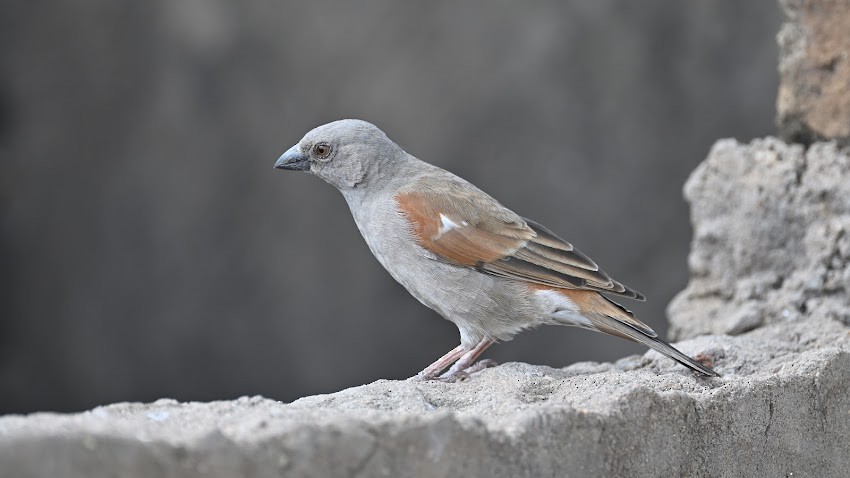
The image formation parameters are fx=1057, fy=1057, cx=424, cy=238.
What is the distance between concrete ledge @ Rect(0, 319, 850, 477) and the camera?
225cm

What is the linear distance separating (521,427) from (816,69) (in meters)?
2.86

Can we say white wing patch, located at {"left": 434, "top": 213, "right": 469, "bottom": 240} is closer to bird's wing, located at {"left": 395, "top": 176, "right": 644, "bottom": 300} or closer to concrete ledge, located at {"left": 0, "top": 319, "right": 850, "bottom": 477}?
bird's wing, located at {"left": 395, "top": 176, "right": 644, "bottom": 300}

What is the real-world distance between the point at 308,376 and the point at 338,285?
2.86ft

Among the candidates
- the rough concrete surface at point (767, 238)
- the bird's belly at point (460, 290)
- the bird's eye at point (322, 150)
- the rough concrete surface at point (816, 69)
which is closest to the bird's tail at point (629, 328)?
the bird's belly at point (460, 290)

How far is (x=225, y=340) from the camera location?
31.7 feet

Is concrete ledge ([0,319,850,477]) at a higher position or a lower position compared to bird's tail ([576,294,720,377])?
lower

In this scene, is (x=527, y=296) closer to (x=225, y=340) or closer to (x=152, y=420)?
(x=152, y=420)

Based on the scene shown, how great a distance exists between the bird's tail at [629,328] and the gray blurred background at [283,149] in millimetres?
4775

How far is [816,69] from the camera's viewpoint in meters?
4.79

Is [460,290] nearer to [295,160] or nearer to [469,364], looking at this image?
[469,364]

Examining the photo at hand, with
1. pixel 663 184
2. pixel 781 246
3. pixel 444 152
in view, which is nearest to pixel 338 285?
pixel 444 152

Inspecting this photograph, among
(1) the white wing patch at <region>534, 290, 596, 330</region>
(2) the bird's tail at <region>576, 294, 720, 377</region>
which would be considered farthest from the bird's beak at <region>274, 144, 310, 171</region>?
(2) the bird's tail at <region>576, 294, 720, 377</region>

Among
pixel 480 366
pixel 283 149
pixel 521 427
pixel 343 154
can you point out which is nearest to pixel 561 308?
pixel 480 366

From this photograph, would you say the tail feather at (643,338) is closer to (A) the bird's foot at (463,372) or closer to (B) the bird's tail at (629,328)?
(B) the bird's tail at (629,328)
